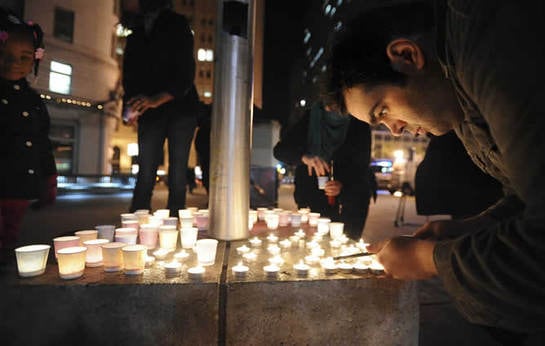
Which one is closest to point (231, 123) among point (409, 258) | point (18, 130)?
point (409, 258)

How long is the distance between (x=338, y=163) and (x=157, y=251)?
89.6 inches

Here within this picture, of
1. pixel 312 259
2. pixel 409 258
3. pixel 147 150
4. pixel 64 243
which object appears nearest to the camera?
pixel 409 258

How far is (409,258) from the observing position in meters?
1.05

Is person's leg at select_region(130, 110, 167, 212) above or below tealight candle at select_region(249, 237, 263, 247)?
above

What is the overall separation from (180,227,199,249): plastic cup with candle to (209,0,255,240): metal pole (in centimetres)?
20

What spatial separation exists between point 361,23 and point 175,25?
7.69ft

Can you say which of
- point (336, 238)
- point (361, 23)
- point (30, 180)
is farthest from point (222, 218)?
point (30, 180)

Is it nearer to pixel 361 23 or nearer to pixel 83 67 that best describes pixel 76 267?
pixel 361 23

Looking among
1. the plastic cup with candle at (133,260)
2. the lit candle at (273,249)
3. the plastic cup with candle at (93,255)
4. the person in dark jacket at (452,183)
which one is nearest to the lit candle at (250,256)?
the lit candle at (273,249)

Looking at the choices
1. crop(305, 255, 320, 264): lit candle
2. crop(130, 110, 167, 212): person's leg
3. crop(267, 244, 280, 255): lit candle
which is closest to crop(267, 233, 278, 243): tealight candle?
crop(267, 244, 280, 255): lit candle

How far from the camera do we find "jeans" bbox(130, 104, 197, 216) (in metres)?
2.91

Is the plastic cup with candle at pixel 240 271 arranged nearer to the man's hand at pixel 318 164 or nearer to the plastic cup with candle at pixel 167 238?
the plastic cup with candle at pixel 167 238

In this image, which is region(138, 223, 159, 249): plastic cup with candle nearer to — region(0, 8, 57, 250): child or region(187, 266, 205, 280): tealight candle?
region(187, 266, 205, 280): tealight candle

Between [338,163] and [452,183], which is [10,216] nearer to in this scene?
[338,163]
